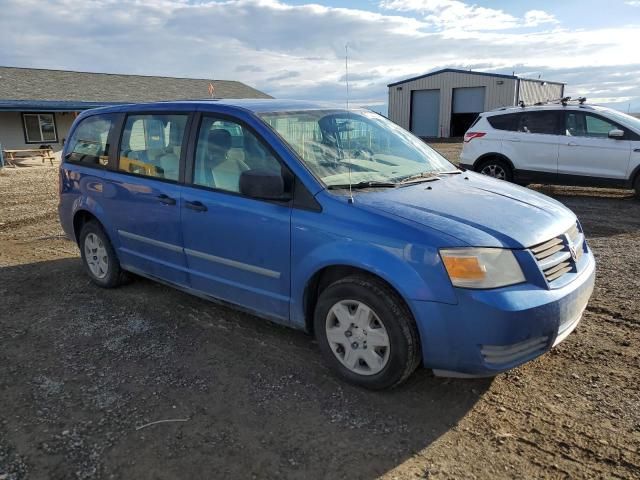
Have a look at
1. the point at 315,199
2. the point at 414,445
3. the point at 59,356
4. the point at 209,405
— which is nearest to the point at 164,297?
the point at 59,356

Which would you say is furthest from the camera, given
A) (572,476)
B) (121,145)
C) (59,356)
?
(121,145)

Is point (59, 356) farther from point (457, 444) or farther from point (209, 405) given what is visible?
point (457, 444)

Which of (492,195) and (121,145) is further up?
(121,145)

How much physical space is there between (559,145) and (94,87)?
2266cm

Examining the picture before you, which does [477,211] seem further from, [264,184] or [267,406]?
[267,406]

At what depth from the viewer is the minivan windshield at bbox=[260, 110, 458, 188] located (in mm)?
3613

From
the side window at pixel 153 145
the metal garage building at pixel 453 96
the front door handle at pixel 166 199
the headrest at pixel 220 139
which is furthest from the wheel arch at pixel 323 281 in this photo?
the metal garage building at pixel 453 96

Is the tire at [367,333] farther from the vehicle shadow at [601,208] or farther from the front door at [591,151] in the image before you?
the front door at [591,151]

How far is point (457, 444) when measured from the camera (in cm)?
278

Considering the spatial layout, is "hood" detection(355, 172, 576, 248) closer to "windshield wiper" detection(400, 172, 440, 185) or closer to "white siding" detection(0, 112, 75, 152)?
"windshield wiper" detection(400, 172, 440, 185)

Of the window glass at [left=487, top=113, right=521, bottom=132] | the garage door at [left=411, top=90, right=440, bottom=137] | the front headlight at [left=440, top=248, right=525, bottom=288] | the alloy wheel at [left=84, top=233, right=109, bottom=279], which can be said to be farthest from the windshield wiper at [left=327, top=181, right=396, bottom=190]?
the garage door at [left=411, top=90, right=440, bottom=137]

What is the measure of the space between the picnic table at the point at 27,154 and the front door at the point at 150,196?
17.8 metres

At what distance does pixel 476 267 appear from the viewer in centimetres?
282

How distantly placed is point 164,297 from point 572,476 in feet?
12.4
